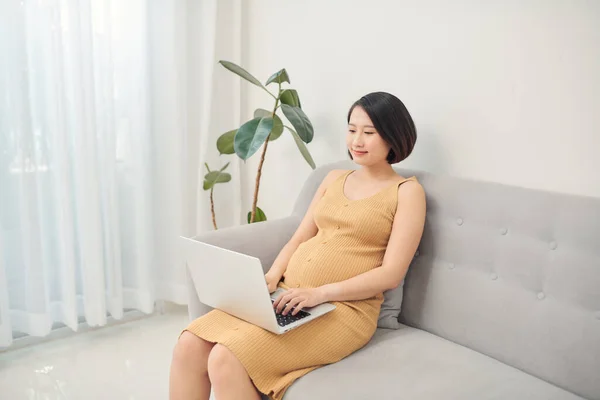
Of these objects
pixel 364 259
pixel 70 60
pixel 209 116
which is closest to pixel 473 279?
pixel 364 259

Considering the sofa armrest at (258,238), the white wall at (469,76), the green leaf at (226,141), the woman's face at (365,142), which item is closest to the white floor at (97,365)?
the sofa armrest at (258,238)

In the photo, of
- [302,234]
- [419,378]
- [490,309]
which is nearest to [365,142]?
[302,234]

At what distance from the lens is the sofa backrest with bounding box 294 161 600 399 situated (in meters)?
1.49

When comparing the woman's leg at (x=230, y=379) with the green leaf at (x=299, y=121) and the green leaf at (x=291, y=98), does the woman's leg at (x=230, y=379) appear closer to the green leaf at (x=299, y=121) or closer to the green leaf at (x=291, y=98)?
the green leaf at (x=299, y=121)

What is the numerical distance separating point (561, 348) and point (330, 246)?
27.0 inches

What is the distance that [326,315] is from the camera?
1668 millimetres

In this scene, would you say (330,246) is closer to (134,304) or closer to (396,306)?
(396,306)

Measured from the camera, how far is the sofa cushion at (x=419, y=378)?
1.43 metres

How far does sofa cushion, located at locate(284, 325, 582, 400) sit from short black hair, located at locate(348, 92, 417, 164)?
0.61 metres

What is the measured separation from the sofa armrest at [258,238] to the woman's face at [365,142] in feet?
1.31

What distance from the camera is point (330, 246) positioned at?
182 centimetres

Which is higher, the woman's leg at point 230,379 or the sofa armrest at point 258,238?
the sofa armrest at point 258,238

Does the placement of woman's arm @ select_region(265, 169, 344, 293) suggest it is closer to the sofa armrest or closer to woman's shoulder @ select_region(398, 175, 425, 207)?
the sofa armrest

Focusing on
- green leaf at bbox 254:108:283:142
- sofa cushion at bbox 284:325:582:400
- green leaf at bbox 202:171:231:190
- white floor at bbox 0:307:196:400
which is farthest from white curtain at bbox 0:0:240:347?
sofa cushion at bbox 284:325:582:400
